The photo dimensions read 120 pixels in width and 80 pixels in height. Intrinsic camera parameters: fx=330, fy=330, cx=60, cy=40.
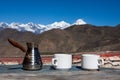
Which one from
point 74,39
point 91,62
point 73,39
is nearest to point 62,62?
point 91,62

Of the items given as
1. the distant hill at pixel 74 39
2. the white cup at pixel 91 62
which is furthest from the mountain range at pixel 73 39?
the white cup at pixel 91 62

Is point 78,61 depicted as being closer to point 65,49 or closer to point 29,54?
point 29,54

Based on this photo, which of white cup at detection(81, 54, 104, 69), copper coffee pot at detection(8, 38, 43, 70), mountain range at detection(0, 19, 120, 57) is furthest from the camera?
mountain range at detection(0, 19, 120, 57)

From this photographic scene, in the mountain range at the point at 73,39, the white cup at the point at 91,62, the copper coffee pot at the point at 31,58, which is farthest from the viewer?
the mountain range at the point at 73,39

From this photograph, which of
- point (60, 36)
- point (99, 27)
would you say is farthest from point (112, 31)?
point (60, 36)

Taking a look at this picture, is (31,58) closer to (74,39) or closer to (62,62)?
(62,62)

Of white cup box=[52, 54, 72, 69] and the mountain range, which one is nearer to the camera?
white cup box=[52, 54, 72, 69]

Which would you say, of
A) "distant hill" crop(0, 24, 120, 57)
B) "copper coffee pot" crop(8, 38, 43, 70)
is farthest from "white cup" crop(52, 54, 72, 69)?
"distant hill" crop(0, 24, 120, 57)

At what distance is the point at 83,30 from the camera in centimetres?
7412

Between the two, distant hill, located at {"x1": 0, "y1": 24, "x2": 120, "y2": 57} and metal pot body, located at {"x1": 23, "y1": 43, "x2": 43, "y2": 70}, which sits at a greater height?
distant hill, located at {"x1": 0, "y1": 24, "x2": 120, "y2": 57}

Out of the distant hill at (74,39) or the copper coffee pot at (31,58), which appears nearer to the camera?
the copper coffee pot at (31,58)

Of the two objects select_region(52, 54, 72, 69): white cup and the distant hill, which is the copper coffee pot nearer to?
select_region(52, 54, 72, 69): white cup

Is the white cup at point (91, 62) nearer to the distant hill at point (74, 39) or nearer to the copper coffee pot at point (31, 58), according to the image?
the copper coffee pot at point (31, 58)

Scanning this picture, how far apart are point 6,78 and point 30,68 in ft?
2.45
